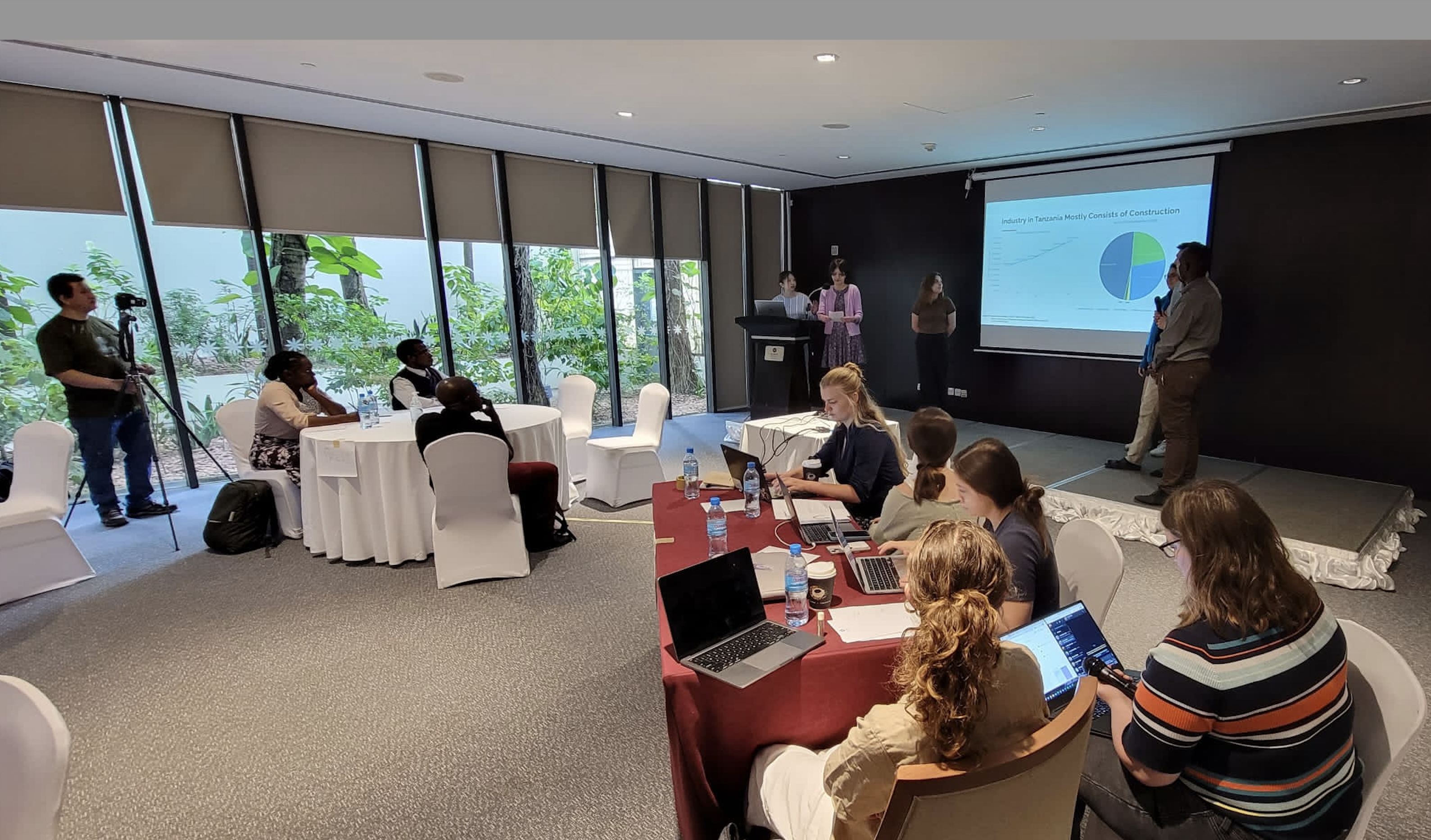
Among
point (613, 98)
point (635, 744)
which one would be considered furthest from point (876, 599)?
point (613, 98)

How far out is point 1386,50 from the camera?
10.8 ft

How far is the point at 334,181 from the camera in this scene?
530 cm

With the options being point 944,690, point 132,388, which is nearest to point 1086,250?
point 944,690

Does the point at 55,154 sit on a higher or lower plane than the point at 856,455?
higher

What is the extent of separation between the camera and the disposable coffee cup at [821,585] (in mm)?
1888

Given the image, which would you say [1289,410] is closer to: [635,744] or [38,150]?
[635,744]

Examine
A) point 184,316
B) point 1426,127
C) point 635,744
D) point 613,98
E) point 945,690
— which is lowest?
point 635,744

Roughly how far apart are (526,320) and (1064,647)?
19.5 feet

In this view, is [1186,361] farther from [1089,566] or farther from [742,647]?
[742,647]

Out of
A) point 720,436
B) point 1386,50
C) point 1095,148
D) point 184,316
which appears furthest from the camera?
point 720,436

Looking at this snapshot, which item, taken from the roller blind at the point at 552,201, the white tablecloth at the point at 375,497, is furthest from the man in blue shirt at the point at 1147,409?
the roller blind at the point at 552,201

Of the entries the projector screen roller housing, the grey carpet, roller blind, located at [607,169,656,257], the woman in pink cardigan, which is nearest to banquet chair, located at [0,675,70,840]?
the grey carpet

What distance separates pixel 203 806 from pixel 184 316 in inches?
165

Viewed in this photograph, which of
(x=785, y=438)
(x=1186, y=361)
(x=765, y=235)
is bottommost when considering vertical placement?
(x=785, y=438)
